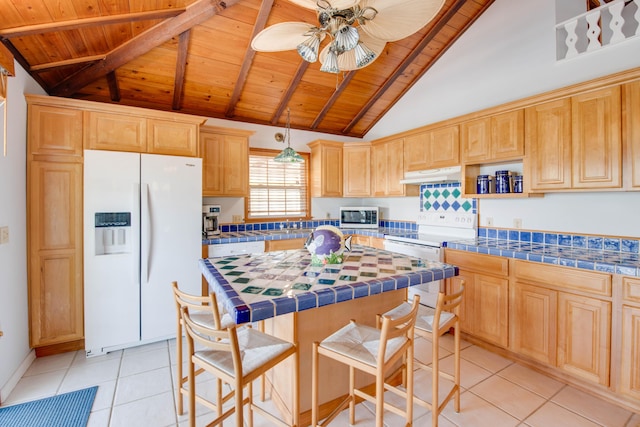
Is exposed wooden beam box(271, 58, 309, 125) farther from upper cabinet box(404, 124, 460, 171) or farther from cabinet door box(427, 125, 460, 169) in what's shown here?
cabinet door box(427, 125, 460, 169)

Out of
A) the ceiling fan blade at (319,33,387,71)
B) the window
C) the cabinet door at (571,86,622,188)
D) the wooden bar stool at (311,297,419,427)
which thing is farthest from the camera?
the window

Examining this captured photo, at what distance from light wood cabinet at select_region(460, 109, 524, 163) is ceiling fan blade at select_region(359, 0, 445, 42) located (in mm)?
1845

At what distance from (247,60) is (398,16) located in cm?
237

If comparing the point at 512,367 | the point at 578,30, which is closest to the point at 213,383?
the point at 512,367

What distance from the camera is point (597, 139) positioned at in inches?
92.8

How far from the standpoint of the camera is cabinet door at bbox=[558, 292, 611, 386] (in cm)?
205

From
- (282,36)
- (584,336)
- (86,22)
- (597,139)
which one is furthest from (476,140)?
(86,22)

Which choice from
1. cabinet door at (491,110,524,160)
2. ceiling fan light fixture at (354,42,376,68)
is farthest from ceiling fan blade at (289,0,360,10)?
cabinet door at (491,110,524,160)

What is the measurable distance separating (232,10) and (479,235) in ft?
11.5

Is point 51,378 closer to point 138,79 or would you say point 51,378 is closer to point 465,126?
point 138,79

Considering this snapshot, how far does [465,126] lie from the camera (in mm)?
3309

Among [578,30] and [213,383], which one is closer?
[213,383]

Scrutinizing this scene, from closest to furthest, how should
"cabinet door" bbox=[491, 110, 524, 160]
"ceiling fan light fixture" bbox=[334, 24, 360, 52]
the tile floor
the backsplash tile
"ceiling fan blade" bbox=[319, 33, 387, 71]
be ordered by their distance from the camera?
"ceiling fan light fixture" bbox=[334, 24, 360, 52] < "ceiling fan blade" bbox=[319, 33, 387, 71] < the tile floor < "cabinet door" bbox=[491, 110, 524, 160] < the backsplash tile

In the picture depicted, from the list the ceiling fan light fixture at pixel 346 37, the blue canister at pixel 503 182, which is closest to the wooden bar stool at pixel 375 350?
the ceiling fan light fixture at pixel 346 37
